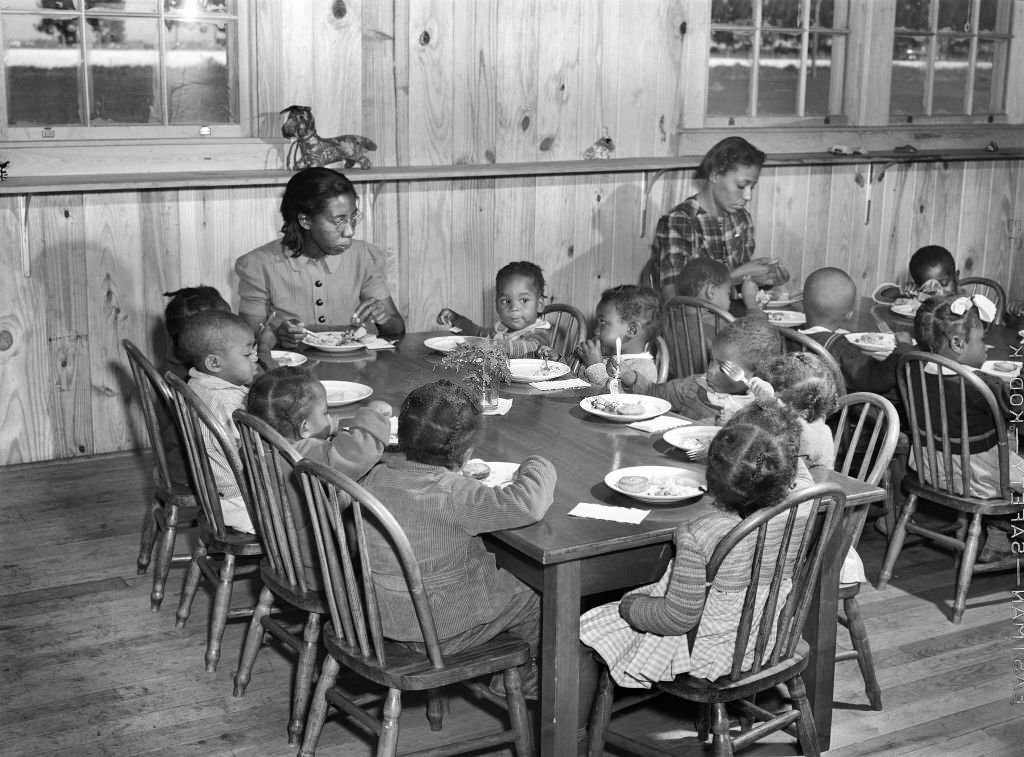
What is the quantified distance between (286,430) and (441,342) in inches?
47.8

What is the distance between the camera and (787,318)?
187 inches

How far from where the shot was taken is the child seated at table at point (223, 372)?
11.1 feet

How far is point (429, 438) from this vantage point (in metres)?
2.63

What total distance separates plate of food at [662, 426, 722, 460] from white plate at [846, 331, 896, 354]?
4.30 feet

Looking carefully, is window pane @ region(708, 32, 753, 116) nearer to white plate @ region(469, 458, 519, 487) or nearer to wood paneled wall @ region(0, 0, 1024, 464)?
wood paneled wall @ region(0, 0, 1024, 464)

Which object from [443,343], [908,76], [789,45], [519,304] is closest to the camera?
[443,343]

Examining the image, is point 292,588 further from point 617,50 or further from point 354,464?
point 617,50

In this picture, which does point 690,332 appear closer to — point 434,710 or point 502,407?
point 502,407

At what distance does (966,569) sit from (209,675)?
2154 millimetres

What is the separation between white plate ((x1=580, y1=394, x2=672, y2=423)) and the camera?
3354mm

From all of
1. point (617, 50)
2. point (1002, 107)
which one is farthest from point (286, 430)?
point (1002, 107)

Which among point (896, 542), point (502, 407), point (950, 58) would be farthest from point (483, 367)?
point (950, 58)

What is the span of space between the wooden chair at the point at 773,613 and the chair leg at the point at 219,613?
3.72 feet

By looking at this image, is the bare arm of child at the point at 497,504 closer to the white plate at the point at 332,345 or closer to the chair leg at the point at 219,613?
the chair leg at the point at 219,613
